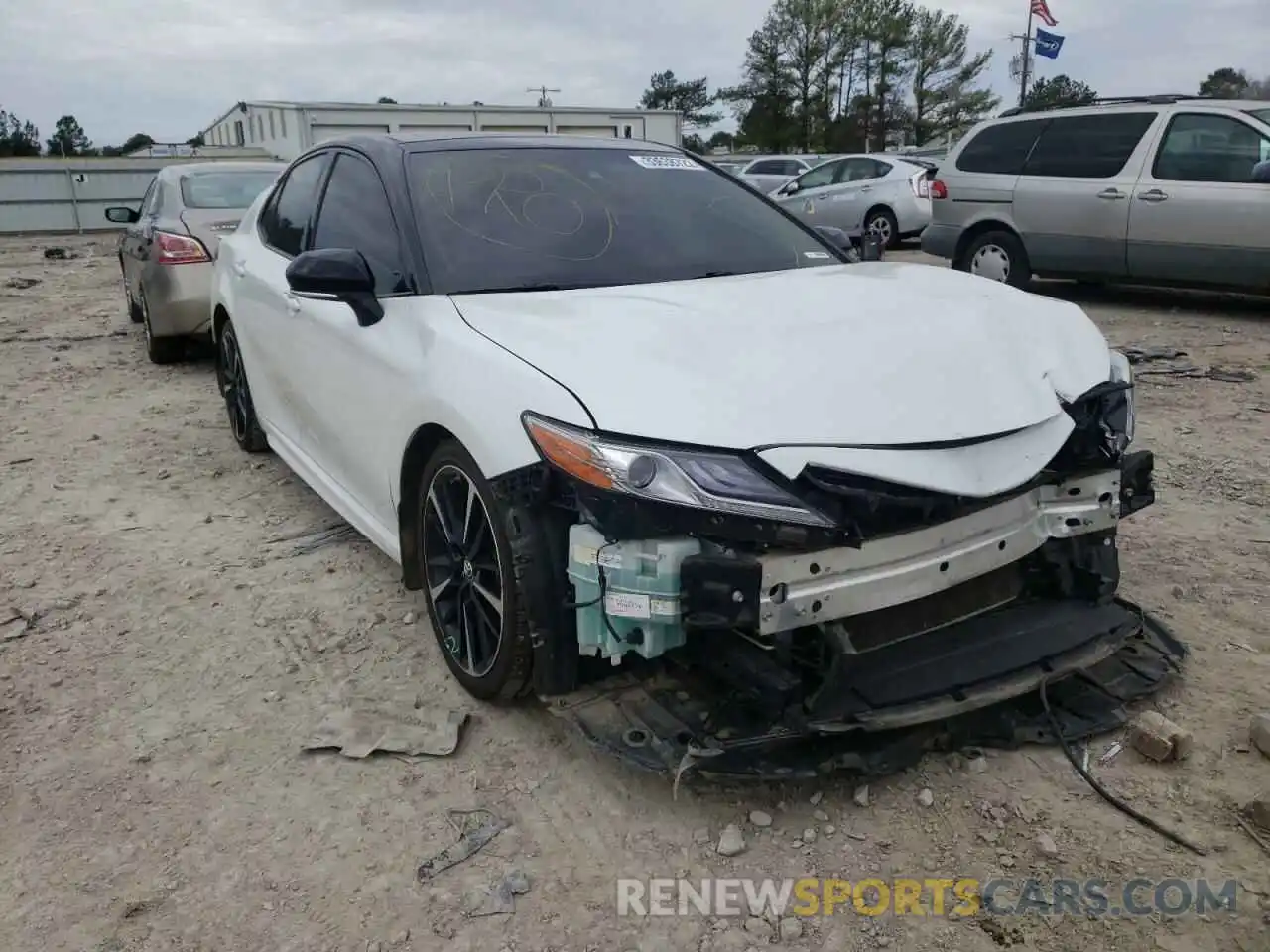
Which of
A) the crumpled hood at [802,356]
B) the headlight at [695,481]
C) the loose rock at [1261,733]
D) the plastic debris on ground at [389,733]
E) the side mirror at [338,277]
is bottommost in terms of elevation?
the plastic debris on ground at [389,733]

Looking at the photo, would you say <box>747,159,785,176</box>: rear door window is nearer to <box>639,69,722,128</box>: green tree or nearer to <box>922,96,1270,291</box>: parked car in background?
<box>922,96,1270,291</box>: parked car in background

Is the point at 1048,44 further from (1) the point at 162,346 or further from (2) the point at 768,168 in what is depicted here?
(1) the point at 162,346

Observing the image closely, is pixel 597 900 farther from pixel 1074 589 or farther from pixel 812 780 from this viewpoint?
pixel 1074 589

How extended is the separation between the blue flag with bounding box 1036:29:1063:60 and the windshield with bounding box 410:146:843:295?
39072 millimetres

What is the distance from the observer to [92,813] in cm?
263

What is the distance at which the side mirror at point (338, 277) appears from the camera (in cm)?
306

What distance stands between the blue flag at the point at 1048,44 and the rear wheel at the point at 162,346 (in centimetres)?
3739

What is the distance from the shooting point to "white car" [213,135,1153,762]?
7.43 feet

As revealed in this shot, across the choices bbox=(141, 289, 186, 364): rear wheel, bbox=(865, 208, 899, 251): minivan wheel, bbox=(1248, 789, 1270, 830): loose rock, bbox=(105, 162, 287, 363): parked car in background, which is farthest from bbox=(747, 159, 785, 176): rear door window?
bbox=(1248, 789, 1270, 830): loose rock

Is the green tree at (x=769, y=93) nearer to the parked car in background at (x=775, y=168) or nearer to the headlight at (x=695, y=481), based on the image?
the parked car in background at (x=775, y=168)

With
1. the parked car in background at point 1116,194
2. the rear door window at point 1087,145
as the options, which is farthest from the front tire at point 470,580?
the rear door window at point 1087,145

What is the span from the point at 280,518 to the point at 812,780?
2.96 meters

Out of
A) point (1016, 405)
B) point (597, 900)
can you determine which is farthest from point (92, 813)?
point (1016, 405)

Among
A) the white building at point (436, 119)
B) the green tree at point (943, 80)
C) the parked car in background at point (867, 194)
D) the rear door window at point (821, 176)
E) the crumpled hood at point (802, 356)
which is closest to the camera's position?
the crumpled hood at point (802, 356)
